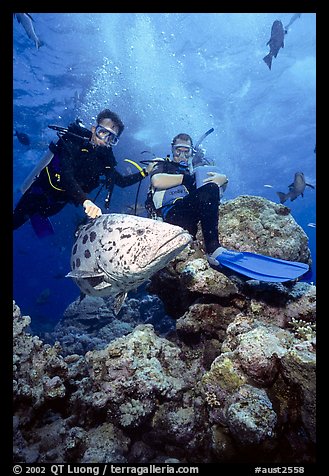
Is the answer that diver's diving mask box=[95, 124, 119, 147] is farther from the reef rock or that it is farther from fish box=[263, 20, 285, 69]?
fish box=[263, 20, 285, 69]

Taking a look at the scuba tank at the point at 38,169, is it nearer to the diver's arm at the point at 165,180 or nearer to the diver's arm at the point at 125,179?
the diver's arm at the point at 125,179

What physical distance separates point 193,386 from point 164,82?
77.0ft

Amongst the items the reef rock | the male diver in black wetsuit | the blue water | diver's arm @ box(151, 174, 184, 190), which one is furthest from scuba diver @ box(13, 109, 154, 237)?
the blue water

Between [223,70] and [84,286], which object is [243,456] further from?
[223,70]

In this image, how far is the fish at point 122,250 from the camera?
9.59 feet

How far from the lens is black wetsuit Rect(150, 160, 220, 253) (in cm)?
472

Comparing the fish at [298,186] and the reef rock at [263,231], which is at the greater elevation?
the fish at [298,186]

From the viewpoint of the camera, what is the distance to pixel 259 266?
13.2 feet

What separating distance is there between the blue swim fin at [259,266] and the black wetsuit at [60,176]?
2.00 metres

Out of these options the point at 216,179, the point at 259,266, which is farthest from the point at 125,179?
the point at 259,266

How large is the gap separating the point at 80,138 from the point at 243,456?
15.6ft

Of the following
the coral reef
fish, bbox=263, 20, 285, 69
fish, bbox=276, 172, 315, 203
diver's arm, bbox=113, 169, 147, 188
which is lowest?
the coral reef

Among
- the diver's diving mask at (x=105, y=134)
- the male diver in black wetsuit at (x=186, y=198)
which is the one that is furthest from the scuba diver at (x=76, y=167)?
the male diver in black wetsuit at (x=186, y=198)

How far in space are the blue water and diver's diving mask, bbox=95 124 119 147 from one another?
1422cm
